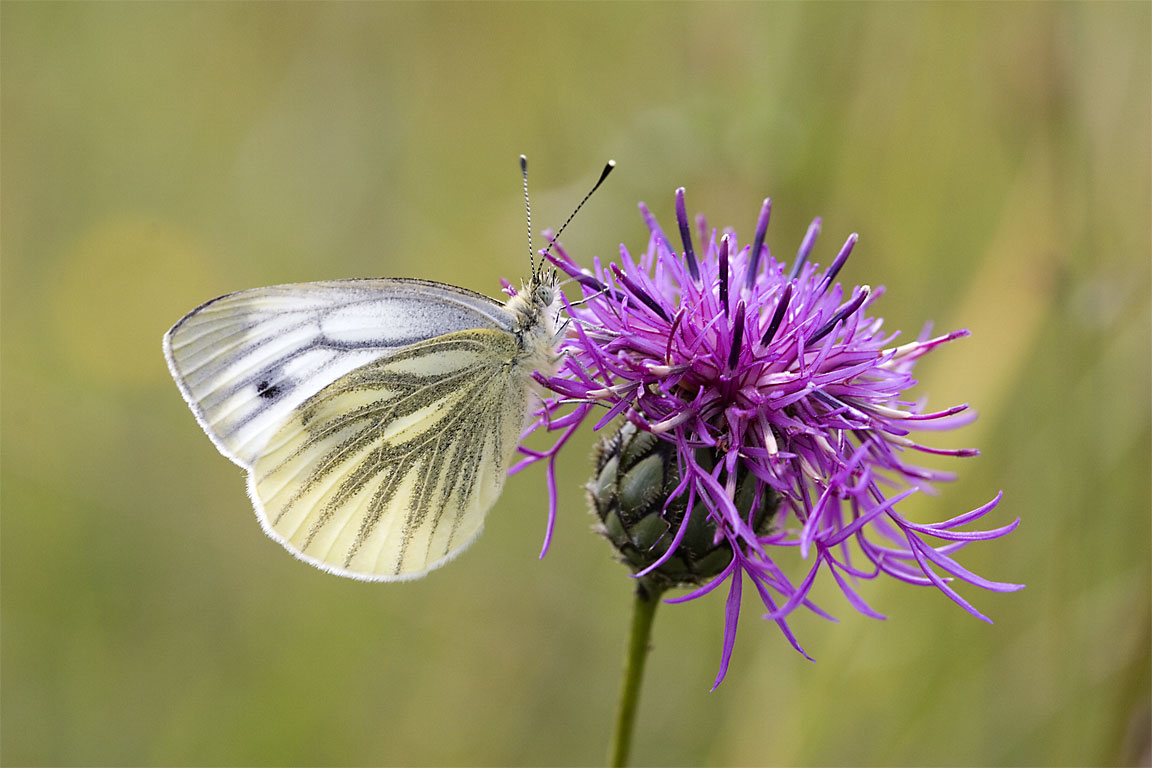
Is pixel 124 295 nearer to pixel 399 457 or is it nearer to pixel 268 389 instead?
pixel 268 389

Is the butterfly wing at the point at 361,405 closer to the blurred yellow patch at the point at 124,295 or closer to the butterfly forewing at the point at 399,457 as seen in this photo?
the butterfly forewing at the point at 399,457

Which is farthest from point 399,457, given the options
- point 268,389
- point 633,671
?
point 633,671

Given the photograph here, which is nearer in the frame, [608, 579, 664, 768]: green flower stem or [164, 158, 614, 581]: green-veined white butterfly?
[608, 579, 664, 768]: green flower stem

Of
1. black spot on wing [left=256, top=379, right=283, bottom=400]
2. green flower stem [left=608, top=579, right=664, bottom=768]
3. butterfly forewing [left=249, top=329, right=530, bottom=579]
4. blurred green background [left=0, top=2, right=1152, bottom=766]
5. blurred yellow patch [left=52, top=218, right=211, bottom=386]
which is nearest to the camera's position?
green flower stem [left=608, top=579, right=664, bottom=768]

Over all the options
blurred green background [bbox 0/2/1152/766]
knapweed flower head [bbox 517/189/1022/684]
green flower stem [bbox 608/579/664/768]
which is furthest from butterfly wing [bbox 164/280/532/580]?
blurred green background [bbox 0/2/1152/766]

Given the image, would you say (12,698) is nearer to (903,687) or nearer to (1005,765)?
(903,687)

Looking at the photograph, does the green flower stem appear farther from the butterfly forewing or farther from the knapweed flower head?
the butterfly forewing
